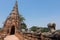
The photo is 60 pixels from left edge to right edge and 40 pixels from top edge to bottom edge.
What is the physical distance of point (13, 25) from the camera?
25156 millimetres

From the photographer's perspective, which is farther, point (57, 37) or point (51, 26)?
point (51, 26)

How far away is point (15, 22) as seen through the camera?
24.9m

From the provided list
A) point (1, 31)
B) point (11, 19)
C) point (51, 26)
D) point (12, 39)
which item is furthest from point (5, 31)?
point (51, 26)

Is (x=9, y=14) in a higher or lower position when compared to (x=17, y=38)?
higher

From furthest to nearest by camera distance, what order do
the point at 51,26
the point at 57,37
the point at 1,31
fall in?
the point at 1,31 < the point at 51,26 < the point at 57,37

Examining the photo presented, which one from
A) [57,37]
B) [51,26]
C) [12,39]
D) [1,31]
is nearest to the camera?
[57,37]

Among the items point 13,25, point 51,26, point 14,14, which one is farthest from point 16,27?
point 51,26

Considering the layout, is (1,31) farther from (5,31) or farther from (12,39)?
(12,39)

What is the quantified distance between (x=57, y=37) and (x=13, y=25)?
2047 centimetres

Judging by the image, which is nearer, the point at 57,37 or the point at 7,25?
the point at 57,37

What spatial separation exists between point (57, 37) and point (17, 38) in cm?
1767

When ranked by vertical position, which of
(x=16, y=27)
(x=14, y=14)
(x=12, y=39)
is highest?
(x=14, y=14)

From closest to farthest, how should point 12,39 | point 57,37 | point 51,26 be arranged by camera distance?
point 57,37 → point 51,26 → point 12,39

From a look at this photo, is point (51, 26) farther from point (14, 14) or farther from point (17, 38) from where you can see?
point (14, 14)
